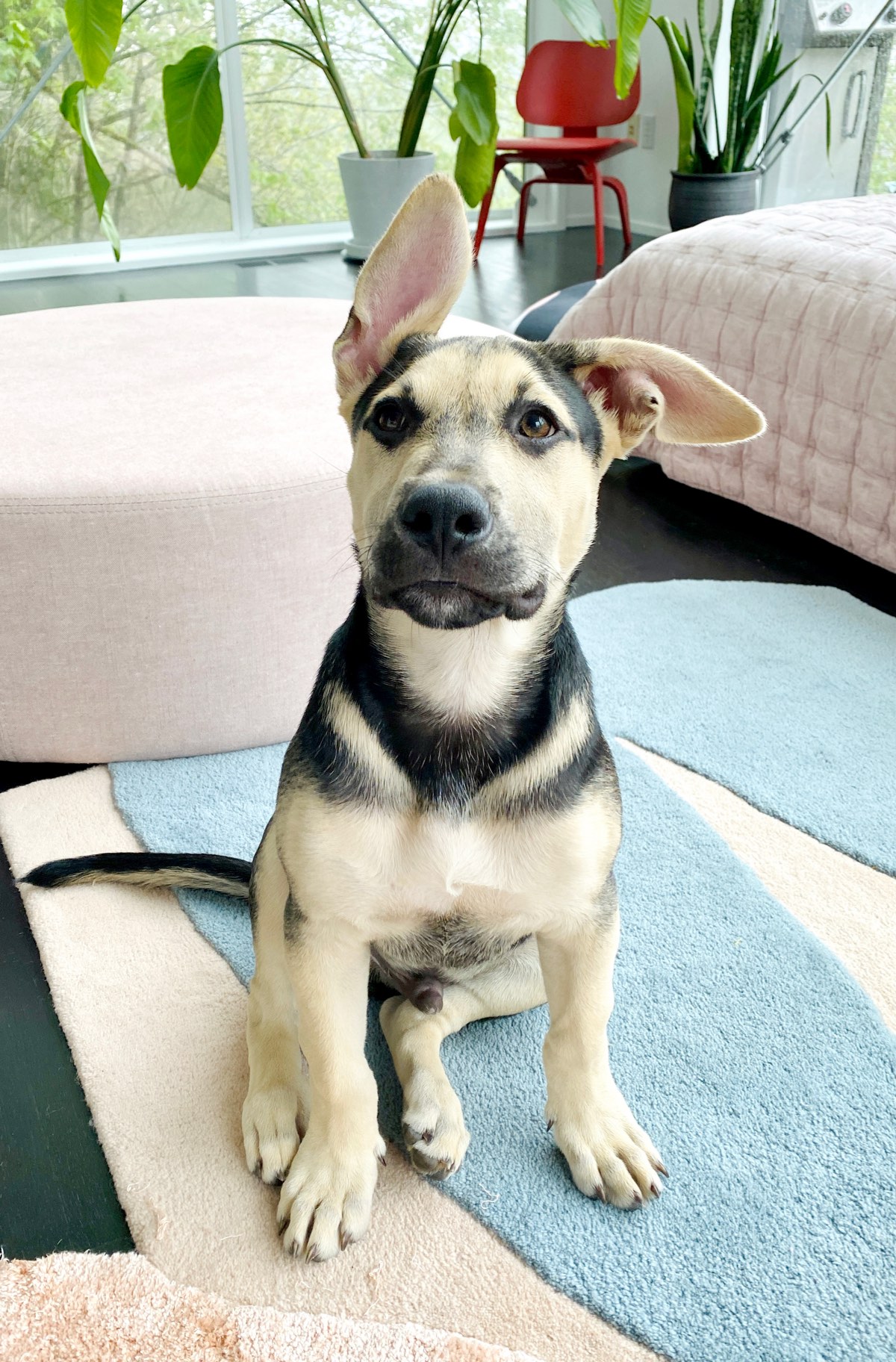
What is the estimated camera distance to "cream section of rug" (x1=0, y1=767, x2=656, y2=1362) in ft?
4.70

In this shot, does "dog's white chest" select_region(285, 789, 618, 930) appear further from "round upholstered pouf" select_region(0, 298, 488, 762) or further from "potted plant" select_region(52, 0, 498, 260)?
"potted plant" select_region(52, 0, 498, 260)

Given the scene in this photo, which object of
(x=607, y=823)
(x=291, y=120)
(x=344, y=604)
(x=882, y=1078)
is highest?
(x=291, y=120)

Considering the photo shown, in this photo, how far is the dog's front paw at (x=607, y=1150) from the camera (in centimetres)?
156

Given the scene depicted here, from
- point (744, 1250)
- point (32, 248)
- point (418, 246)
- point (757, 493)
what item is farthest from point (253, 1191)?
point (32, 248)

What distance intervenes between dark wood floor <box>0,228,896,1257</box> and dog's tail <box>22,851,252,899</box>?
16 cm

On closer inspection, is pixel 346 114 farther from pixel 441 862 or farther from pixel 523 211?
pixel 441 862

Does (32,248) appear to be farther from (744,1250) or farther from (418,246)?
(744,1250)

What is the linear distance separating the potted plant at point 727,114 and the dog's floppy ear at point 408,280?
531 cm

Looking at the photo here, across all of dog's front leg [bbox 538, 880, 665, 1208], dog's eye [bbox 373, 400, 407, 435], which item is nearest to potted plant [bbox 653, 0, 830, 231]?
dog's eye [bbox 373, 400, 407, 435]

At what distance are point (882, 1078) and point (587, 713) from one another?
31.4 inches

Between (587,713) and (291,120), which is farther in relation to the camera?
(291,120)

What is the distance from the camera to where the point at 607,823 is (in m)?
1.49

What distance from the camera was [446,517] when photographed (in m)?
1.24

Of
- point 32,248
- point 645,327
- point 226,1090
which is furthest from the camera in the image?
point 32,248
